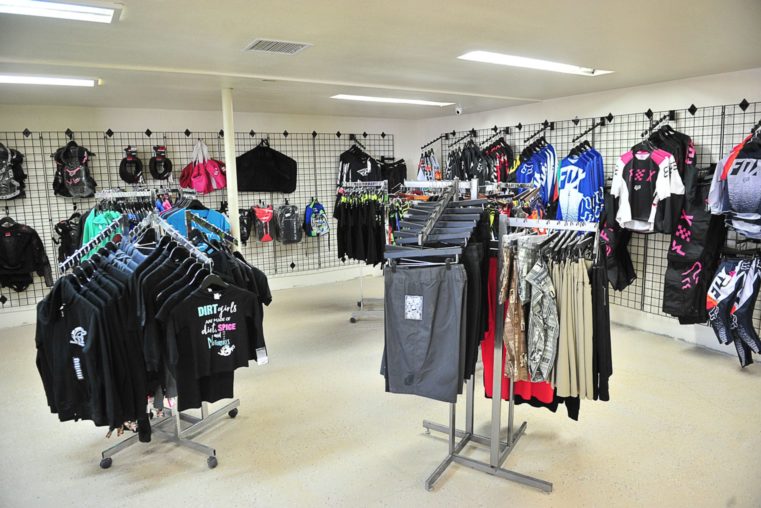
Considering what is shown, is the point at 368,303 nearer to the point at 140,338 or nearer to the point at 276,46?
the point at 276,46

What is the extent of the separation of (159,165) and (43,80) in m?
2.11

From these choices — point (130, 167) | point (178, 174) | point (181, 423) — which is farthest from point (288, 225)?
point (181, 423)

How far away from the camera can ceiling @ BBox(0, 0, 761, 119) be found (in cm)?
270

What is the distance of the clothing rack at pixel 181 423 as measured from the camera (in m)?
3.10

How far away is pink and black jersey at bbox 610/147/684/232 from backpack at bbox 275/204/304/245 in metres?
4.05

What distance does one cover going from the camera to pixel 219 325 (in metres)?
2.82

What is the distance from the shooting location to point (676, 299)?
469cm

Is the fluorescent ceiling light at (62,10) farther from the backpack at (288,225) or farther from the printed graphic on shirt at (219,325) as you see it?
the backpack at (288,225)

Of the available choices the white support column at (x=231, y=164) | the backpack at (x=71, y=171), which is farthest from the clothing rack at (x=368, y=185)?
the backpack at (x=71, y=171)

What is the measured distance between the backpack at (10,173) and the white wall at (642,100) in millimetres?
5687

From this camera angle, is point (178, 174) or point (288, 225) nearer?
point (178, 174)

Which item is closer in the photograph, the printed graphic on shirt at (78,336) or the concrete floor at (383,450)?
the printed graphic on shirt at (78,336)

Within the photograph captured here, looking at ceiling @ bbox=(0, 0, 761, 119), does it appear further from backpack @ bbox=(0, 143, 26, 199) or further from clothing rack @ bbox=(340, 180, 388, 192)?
clothing rack @ bbox=(340, 180, 388, 192)

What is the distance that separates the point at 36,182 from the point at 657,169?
21.8ft
